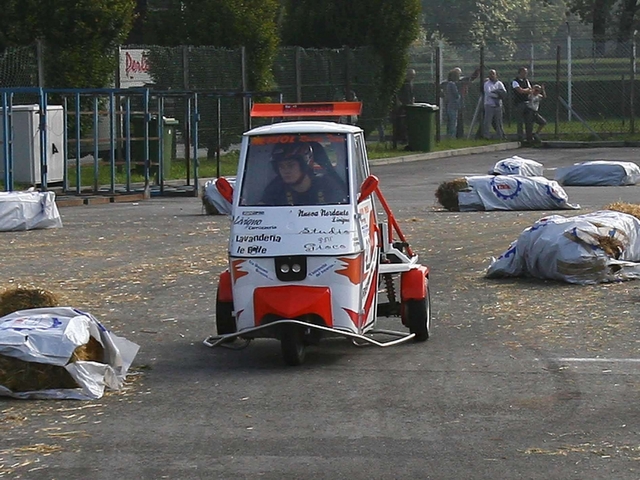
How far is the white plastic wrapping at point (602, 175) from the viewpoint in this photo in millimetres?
23609

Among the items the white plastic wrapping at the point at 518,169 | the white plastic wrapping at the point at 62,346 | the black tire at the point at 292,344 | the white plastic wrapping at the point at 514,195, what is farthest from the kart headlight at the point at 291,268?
the white plastic wrapping at the point at 518,169

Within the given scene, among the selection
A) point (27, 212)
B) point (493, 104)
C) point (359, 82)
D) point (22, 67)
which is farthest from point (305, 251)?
point (493, 104)

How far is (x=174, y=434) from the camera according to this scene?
717cm

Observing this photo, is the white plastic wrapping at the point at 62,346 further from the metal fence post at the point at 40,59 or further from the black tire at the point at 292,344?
the metal fence post at the point at 40,59

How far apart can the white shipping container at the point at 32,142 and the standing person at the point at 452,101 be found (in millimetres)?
17110

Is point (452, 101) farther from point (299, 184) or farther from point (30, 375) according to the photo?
point (30, 375)

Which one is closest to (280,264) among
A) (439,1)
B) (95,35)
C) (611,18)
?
(95,35)

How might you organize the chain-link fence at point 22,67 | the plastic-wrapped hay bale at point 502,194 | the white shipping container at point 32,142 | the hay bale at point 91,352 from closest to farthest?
the hay bale at point 91,352
the plastic-wrapped hay bale at point 502,194
the white shipping container at point 32,142
the chain-link fence at point 22,67

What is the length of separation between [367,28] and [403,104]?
2612mm

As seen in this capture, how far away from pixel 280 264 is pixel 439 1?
9178 centimetres

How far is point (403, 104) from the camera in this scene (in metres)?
35.7

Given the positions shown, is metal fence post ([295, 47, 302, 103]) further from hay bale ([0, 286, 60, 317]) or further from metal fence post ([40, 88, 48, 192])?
hay bale ([0, 286, 60, 317])

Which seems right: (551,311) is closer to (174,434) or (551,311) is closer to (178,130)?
(174,434)

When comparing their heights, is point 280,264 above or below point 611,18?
below
